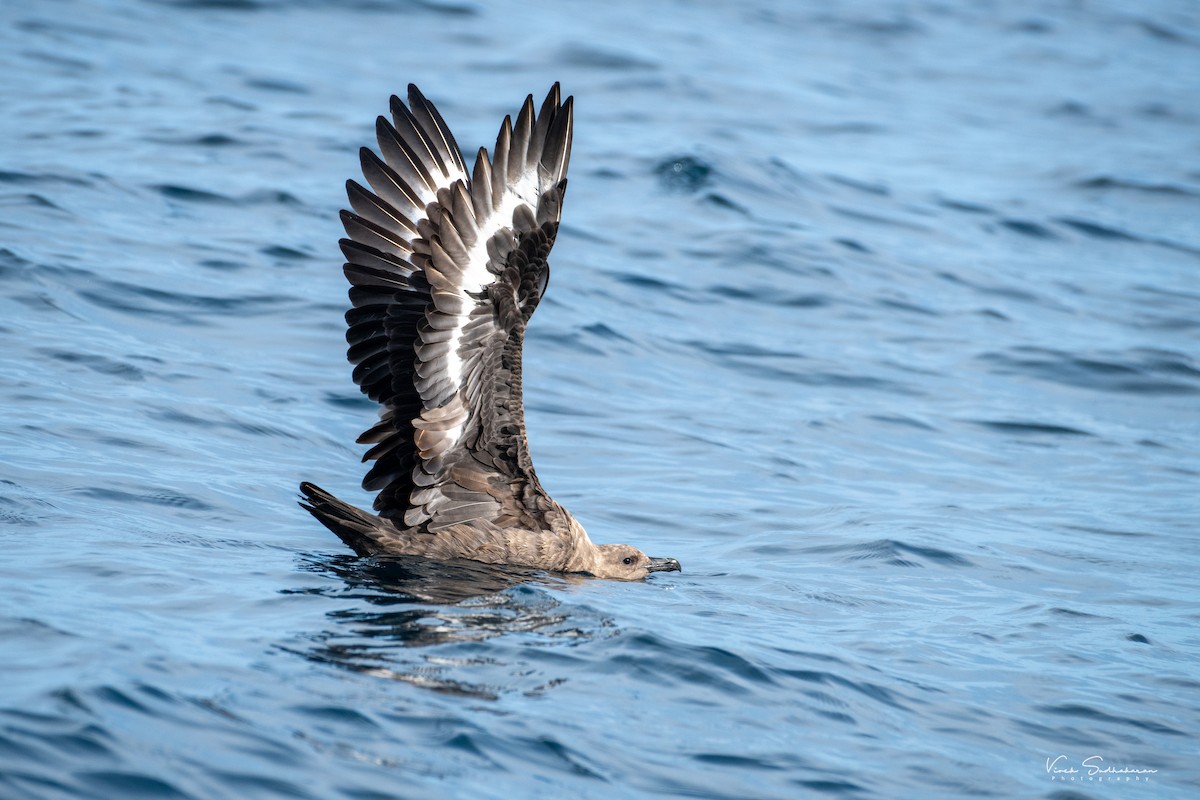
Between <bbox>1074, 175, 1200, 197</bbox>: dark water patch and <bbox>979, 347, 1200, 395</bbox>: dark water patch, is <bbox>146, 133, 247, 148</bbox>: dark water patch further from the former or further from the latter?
<bbox>1074, 175, 1200, 197</bbox>: dark water patch

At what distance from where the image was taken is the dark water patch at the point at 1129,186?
17.8 metres

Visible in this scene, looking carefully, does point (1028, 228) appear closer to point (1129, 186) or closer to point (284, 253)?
point (1129, 186)

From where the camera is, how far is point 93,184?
12.7 m

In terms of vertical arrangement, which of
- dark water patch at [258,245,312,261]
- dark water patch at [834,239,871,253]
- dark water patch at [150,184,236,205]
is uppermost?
dark water patch at [150,184,236,205]

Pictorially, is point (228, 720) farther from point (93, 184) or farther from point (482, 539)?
point (93, 184)

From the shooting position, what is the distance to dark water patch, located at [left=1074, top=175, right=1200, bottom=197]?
1783cm

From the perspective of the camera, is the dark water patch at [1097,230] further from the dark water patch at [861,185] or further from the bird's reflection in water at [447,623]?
the bird's reflection in water at [447,623]

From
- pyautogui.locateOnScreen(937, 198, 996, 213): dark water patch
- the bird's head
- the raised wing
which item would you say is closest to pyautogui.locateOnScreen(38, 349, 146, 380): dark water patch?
the raised wing

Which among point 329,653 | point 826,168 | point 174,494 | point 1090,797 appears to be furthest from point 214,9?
point 1090,797

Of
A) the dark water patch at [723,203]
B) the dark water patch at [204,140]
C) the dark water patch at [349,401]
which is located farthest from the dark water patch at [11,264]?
the dark water patch at [723,203]

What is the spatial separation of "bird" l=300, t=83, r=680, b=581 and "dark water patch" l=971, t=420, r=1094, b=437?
4487 mm

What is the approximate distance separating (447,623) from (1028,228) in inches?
464

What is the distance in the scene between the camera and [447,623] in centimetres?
635

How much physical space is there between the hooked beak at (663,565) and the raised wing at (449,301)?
25.7 inches
